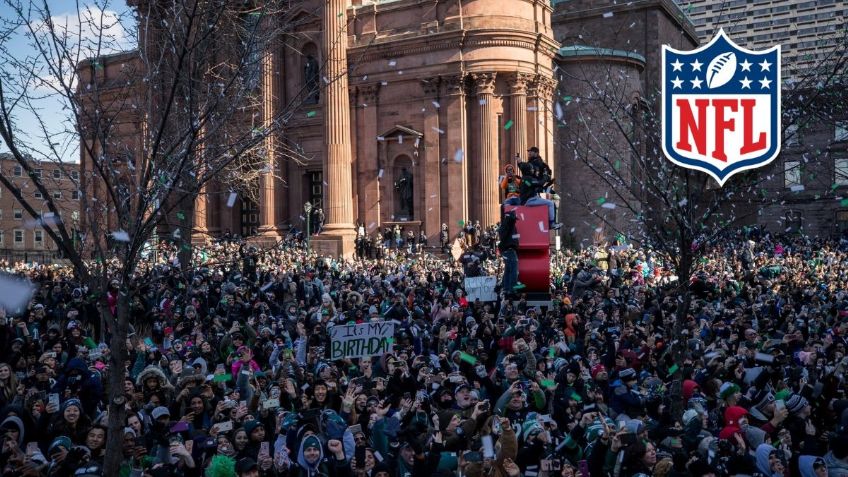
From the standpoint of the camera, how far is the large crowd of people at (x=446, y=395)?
7.16 metres

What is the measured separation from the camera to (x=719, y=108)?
1029cm

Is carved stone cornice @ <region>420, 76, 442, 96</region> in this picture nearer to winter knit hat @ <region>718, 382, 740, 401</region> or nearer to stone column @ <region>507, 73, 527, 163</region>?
stone column @ <region>507, 73, 527, 163</region>

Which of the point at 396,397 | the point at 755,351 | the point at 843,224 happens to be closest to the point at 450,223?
the point at 755,351

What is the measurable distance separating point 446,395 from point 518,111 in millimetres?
31077

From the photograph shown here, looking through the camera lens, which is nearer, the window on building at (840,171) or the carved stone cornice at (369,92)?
the window on building at (840,171)

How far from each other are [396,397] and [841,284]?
16846 mm

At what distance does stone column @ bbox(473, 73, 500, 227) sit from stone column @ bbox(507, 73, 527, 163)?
97cm

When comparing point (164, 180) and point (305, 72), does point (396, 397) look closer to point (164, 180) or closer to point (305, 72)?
point (164, 180)

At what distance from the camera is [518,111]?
38.6 meters

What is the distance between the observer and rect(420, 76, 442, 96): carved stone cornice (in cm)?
3900

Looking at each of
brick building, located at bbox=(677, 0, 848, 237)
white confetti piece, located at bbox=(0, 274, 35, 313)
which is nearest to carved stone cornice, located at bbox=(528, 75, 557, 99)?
brick building, located at bbox=(677, 0, 848, 237)

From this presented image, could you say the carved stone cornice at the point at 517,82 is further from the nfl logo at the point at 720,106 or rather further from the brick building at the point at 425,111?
the nfl logo at the point at 720,106

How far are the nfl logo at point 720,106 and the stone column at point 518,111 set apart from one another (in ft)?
92.0

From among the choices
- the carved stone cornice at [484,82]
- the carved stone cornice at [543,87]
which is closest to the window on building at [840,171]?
the carved stone cornice at [543,87]
